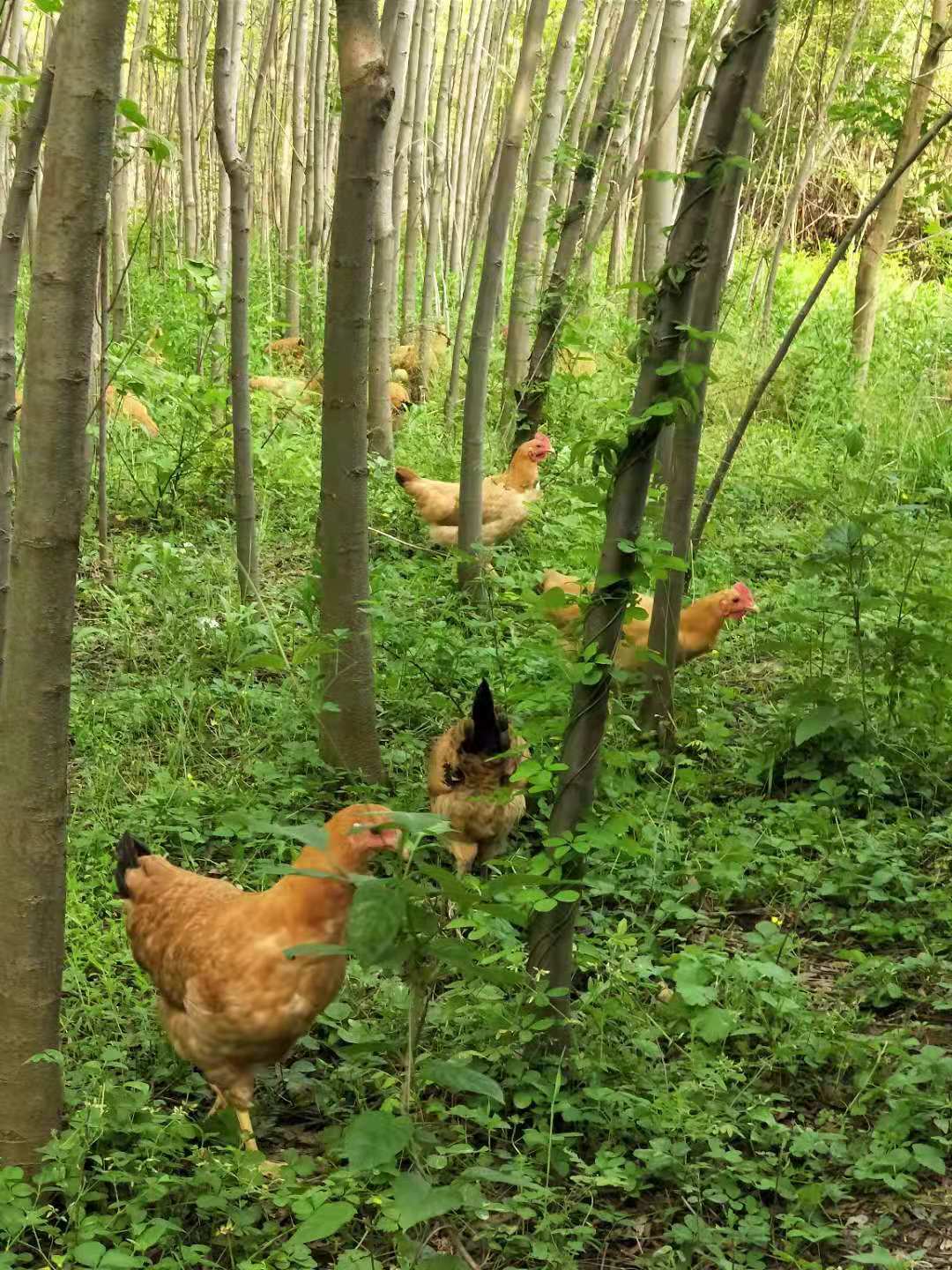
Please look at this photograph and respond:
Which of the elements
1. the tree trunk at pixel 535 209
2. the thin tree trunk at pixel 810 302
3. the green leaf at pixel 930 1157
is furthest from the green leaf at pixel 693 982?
the tree trunk at pixel 535 209

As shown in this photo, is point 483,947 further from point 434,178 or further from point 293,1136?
point 434,178

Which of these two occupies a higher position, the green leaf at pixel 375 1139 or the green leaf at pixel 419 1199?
the green leaf at pixel 375 1139

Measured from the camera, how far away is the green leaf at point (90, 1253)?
2248mm

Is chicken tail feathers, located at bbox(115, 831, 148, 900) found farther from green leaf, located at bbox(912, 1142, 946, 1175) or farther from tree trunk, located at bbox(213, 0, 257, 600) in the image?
green leaf, located at bbox(912, 1142, 946, 1175)

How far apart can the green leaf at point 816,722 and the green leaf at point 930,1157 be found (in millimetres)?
1862

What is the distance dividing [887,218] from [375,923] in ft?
28.9

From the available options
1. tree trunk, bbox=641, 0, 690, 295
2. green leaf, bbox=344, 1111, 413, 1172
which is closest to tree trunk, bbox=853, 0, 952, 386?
tree trunk, bbox=641, 0, 690, 295

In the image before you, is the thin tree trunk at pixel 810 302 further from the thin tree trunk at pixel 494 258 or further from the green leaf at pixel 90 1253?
the green leaf at pixel 90 1253

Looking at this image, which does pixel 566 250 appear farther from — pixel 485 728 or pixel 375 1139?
pixel 375 1139

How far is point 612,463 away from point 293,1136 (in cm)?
183

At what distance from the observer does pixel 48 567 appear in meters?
2.38

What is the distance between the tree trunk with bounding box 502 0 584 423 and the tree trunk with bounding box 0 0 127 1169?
17.4ft

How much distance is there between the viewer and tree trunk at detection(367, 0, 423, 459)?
6.62 meters

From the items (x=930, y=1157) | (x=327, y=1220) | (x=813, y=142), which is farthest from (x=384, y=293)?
(x=327, y=1220)
